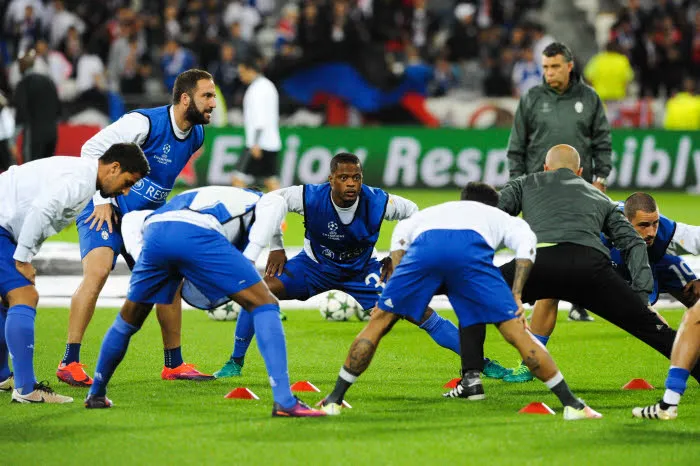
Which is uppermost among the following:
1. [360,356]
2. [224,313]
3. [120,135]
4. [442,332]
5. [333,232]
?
[120,135]

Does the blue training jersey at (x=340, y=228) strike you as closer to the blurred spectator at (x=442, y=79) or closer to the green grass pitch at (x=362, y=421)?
the green grass pitch at (x=362, y=421)

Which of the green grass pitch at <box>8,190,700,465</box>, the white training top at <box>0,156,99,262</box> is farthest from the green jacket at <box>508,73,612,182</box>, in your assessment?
the white training top at <box>0,156,99,262</box>

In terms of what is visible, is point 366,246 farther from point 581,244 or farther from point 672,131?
point 672,131

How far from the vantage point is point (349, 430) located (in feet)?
24.5

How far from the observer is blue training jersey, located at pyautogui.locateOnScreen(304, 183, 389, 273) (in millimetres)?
9523

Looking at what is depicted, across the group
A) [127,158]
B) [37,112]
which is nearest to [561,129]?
[127,158]

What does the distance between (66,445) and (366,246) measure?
10.8 feet

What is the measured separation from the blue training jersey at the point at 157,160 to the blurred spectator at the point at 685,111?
54.6 feet

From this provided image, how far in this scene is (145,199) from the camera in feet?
31.7

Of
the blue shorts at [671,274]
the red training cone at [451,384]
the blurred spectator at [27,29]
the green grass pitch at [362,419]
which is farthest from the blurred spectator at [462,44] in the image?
the red training cone at [451,384]

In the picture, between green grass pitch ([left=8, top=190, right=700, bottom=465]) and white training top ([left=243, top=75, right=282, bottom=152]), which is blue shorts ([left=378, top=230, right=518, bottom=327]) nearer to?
green grass pitch ([left=8, top=190, right=700, bottom=465])

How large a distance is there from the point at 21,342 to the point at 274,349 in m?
1.72

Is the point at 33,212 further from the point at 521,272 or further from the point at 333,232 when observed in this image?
the point at 521,272

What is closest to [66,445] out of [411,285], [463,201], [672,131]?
[411,285]
